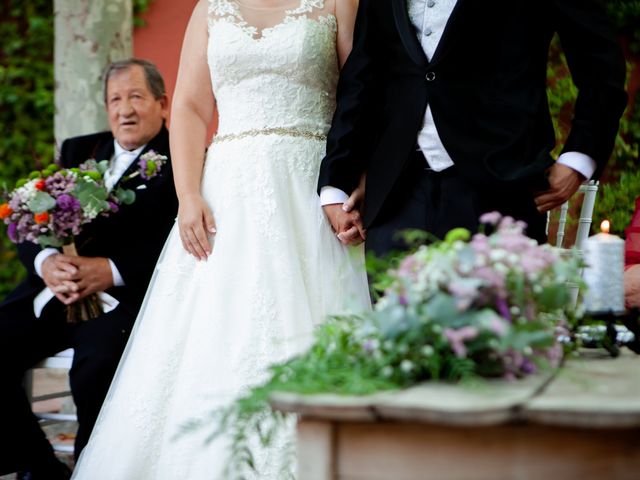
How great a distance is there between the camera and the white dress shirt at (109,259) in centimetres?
376

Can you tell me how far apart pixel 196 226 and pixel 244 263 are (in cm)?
22

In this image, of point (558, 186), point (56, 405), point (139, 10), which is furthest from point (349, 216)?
point (139, 10)

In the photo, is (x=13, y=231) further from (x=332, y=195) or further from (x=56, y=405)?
(x=56, y=405)

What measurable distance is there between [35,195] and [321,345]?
2.13 metres

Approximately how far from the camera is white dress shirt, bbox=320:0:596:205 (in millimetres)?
2807

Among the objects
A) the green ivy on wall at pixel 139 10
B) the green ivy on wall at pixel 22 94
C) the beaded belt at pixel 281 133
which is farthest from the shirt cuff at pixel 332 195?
the green ivy on wall at pixel 22 94

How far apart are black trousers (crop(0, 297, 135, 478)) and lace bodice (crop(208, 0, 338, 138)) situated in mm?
951

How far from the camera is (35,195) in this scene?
3619mm

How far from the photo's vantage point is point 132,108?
158 inches

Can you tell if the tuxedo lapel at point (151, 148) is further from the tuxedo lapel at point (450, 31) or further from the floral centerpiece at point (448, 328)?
the floral centerpiece at point (448, 328)

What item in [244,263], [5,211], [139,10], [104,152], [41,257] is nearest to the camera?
[244,263]

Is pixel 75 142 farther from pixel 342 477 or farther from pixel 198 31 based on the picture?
pixel 342 477

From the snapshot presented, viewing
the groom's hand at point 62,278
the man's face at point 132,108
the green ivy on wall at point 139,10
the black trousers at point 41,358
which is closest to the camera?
the black trousers at point 41,358

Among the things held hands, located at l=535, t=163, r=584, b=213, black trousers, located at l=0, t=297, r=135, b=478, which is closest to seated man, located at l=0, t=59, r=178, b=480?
black trousers, located at l=0, t=297, r=135, b=478
